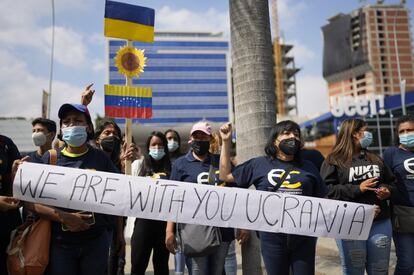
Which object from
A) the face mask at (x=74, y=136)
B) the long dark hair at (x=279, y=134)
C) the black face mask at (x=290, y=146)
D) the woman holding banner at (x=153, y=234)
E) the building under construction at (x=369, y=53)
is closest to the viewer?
the face mask at (x=74, y=136)

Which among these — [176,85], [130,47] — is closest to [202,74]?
[176,85]

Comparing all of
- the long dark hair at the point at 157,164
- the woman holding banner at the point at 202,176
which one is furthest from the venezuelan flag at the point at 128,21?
the woman holding banner at the point at 202,176

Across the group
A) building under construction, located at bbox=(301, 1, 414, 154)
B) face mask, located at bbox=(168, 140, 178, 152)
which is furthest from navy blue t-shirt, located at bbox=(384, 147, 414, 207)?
building under construction, located at bbox=(301, 1, 414, 154)

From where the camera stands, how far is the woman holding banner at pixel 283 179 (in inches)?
112

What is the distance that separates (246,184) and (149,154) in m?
1.48

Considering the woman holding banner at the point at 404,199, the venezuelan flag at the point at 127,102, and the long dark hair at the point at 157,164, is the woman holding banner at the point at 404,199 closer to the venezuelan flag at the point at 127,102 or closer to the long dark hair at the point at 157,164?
the long dark hair at the point at 157,164

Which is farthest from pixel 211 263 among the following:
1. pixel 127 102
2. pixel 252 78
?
pixel 127 102

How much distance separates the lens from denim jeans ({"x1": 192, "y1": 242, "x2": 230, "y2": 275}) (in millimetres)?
3098

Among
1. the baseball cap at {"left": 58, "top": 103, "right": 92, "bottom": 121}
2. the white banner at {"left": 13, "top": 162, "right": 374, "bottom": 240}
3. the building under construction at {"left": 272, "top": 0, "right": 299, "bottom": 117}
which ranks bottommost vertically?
the white banner at {"left": 13, "top": 162, "right": 374, "bottom": 240}

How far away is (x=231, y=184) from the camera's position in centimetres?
342

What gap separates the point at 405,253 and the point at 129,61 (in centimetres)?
379

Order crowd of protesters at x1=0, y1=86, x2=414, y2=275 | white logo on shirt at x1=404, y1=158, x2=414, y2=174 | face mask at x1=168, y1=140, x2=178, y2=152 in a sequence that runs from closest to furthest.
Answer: crowd of protesters at x1=0, y1=86, x2=414, y2=275, white logo on shirt at x1=404, y1=158, x2=414, y2=174, face mask at x1=168, y1=140, x2=178, y2=152

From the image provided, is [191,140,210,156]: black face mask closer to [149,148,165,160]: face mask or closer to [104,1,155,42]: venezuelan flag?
[149,148,165,160]: face mask

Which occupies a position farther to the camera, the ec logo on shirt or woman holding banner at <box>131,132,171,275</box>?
woman holding banner at <box>131,132,171,275</box>
